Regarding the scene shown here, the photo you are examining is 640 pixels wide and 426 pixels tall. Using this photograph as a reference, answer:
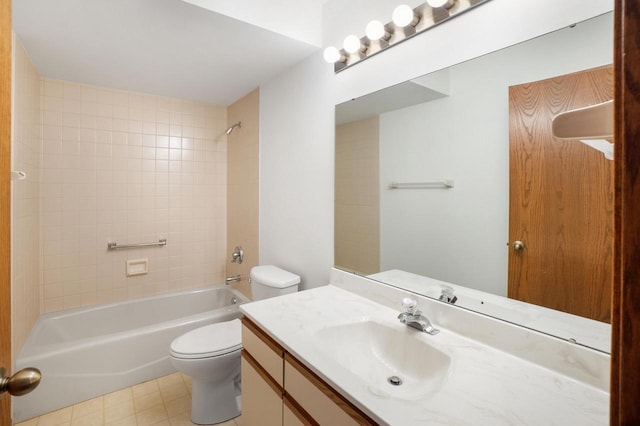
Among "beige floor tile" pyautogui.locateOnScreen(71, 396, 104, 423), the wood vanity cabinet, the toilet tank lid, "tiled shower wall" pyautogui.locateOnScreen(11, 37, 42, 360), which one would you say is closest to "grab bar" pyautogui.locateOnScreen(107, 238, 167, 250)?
"tiled shower wall" pyautogui.locateOnScreen(11, 37, 42, 360)

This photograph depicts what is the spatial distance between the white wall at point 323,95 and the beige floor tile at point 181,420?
3.42ft

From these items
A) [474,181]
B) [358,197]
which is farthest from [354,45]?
[474,181]

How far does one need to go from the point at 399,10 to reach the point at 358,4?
1.28ft

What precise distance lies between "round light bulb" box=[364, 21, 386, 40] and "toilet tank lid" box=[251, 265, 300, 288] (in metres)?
1.39

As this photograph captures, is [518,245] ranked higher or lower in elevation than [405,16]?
lower

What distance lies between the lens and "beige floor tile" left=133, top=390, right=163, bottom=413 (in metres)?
1.89

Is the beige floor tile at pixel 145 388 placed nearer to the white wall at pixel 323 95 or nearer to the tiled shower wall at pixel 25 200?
the tiled shower wall at pixel 25 200

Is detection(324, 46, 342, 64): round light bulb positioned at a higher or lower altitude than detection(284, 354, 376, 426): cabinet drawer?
higher

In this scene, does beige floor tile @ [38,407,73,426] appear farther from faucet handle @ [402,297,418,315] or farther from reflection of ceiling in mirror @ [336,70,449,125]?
reflection of ceiling in mirror @ [336,70,449,125]

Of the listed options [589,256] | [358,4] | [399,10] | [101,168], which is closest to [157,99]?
[101,168]

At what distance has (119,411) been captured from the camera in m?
1.85

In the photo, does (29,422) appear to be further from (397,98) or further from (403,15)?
(403,15)

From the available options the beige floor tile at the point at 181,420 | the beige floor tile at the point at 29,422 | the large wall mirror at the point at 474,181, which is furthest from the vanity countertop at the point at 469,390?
the beige floor tile at the point at 29,422

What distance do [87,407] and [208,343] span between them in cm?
92
